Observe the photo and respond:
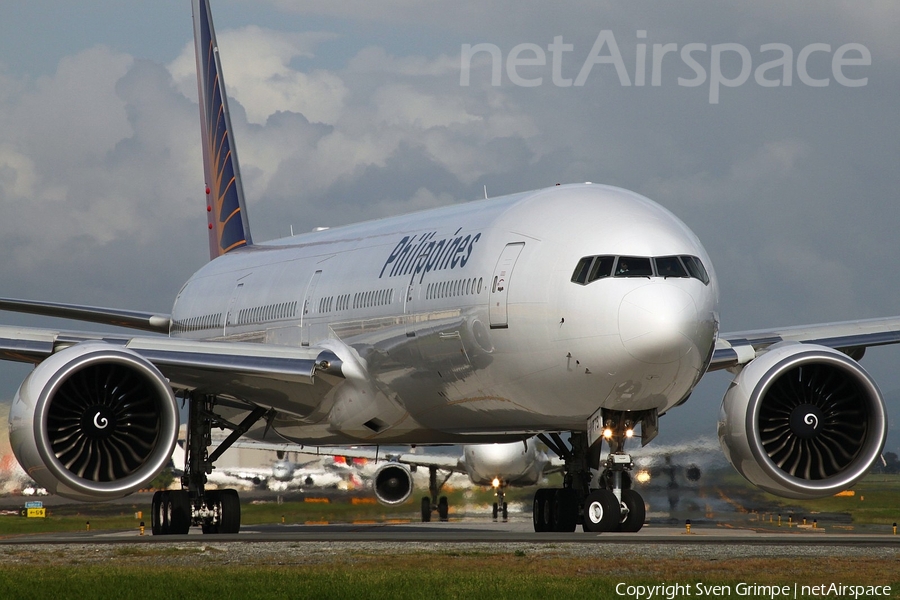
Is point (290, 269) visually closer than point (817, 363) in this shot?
No

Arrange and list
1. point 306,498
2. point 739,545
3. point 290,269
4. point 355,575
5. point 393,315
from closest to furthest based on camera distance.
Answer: point 355,575 < point 739,545 < point 393,315 < point 290,269 < point 306,498

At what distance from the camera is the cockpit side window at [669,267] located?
50.7 feet

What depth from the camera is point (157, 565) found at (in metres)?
12.9

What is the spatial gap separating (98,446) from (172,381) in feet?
9.77

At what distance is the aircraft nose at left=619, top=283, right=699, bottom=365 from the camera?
14938 mm

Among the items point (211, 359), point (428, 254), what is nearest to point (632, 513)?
point (428, 254)

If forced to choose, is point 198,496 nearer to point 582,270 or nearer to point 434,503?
point 582,270

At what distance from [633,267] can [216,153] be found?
16585 mm

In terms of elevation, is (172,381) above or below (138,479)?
above

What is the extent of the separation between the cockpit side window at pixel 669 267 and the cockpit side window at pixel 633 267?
0.31 ft

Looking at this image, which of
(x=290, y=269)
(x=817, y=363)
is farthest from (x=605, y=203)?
(x=290, y=269)

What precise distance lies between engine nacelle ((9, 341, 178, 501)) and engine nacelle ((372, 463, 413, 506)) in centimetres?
1933

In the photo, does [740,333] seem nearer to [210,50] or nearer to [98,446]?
[98,446]

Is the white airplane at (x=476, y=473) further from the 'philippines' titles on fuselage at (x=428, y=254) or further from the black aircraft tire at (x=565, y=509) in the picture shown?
the 'philippines' titles on fuselage at (x=428, y=254)
